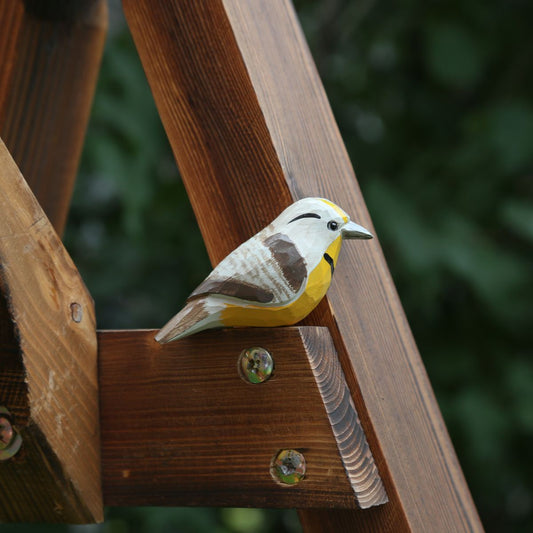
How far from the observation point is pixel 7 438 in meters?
0.52

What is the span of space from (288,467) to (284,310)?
106mm

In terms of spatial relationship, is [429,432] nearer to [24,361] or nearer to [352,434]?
[352,434]

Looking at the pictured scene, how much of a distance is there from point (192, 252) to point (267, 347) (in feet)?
3.62

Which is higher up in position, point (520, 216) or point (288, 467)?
point (288, 467)

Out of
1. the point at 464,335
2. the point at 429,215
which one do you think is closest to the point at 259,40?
the point at 429,215

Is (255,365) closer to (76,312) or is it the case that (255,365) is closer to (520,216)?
(76,312)

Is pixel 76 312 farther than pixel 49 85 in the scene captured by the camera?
No

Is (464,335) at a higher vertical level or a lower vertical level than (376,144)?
lower

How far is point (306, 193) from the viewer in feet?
1.79

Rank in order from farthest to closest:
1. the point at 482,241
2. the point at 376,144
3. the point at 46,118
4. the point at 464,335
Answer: the point at 376,144
the point at 464,335
the point at 482,241
the point at 46,118

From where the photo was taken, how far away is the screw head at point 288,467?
49cm

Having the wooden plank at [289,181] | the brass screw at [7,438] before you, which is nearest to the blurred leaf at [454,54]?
the wooden plank at [289,181]

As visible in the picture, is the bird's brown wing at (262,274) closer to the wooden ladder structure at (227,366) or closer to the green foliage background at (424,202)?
the wooden ladder structure at (227,366)

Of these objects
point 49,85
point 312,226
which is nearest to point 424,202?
point 49,85
